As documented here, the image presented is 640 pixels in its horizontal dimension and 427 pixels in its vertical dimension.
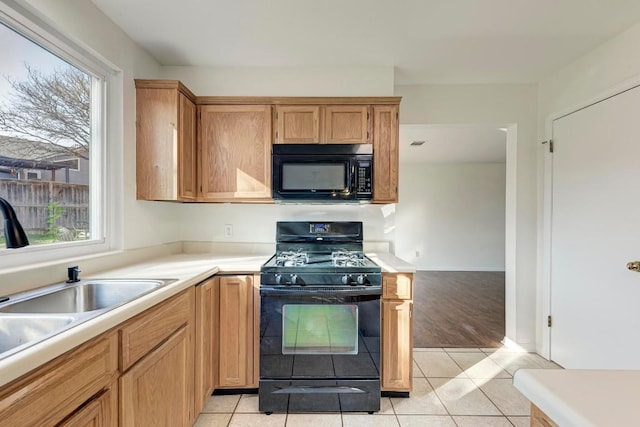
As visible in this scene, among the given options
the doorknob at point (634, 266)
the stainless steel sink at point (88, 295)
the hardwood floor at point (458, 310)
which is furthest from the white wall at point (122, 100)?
the doorknob at point (634, 266)

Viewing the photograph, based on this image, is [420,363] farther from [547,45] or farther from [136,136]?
[136,136]

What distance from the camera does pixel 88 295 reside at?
145 cm

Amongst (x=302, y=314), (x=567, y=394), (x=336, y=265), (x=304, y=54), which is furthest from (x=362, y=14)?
(x=567, y=394)

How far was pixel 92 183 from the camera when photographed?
72.9 inches

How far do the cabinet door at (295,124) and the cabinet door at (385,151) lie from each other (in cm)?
48

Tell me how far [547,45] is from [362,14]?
4.51ft

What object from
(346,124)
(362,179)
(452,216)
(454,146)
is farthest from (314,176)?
(452,216)

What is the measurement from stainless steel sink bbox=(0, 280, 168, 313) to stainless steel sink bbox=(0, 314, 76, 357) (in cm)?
25

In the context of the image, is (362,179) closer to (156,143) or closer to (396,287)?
(396,287)

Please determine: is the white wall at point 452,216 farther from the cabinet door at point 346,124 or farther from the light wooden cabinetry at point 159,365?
the light wooden cabinetry at point 159,365

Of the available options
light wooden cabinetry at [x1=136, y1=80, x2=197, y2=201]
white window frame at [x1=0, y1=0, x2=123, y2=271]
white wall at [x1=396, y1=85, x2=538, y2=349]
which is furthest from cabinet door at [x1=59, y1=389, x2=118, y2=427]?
white wall at [x1=396, y1=85, x2=538, y2=349]

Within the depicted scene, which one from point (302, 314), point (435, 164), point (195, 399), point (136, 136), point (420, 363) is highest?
point (435, 164)

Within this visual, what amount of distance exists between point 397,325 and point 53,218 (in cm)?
202

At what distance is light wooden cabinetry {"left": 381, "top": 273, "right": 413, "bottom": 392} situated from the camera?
1930 millimetres
